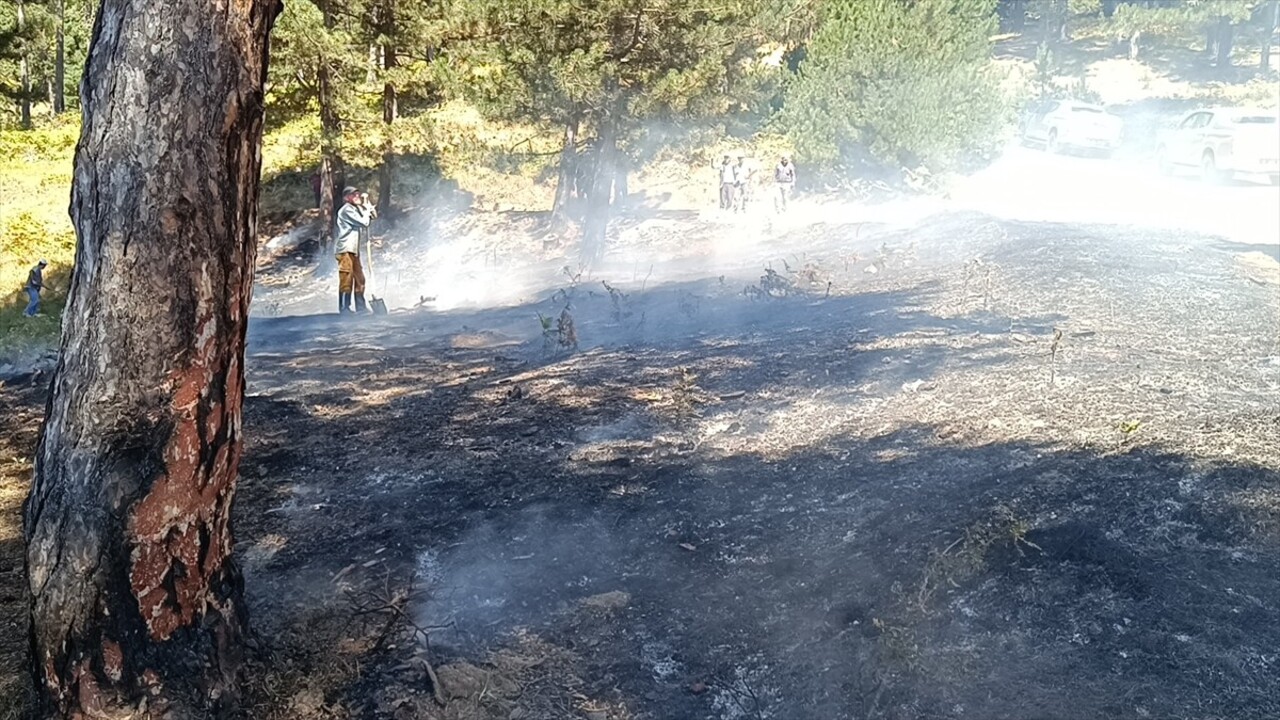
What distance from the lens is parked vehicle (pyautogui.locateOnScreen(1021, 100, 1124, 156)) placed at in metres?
25.5

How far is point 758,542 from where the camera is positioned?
15.9ft

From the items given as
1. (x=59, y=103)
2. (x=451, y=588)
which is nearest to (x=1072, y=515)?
(x=451, y=588)

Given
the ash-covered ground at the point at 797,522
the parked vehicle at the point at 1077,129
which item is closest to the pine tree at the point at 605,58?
the ash-covered ground at the point at 797,522

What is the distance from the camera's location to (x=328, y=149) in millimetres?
21312

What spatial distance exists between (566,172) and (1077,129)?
14.2 m

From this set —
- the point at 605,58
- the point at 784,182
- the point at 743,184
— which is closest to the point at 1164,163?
the point at 784,182

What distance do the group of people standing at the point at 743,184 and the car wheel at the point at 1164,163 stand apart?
350 inches

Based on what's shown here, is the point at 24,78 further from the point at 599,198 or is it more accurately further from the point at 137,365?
the point at 137,365

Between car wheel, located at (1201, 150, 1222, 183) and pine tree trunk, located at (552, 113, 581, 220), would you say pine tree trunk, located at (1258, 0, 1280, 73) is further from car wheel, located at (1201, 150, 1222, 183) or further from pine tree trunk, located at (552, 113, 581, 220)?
pine tree trunk, located at (552, 113, 581, 220)

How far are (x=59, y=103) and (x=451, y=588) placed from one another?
44671mm

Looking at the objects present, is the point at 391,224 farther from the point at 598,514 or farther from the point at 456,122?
the point at 598,514

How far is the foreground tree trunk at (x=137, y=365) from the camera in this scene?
10.5ft

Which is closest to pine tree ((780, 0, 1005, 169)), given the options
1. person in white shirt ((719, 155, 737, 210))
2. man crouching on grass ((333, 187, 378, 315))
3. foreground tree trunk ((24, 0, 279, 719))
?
person in white shirt ((719, 155, 737, 210))

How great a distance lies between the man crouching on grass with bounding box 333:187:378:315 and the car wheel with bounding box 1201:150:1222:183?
18.9 meters
